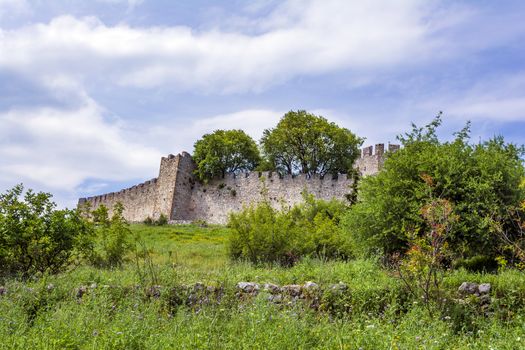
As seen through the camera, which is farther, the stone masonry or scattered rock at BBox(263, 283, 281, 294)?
the stone masonry

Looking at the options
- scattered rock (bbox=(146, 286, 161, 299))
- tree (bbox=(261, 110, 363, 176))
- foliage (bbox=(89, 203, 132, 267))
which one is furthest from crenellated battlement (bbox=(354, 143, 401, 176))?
scattered rock (bbox=(146, 286, 161, 299))

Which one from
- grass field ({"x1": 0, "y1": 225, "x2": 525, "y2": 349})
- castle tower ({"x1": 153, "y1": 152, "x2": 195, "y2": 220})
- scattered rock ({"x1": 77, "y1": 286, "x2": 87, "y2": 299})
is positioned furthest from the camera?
castle tower ({"x1": 153, "y1": 152, "x2": 195, "y2": 220})

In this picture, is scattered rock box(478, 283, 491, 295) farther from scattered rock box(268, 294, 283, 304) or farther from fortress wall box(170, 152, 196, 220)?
fortress wall box(170, 152, 196, 220)

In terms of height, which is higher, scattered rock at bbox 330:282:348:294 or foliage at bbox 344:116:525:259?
foliage at bbox 344:116:525:259

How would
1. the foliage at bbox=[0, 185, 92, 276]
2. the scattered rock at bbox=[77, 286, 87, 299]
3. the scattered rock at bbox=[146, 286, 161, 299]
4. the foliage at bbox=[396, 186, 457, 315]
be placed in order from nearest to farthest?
the foliage at bbox=[396, 186, 457, 315] → the scattered rock at bbox=[146, 286, 161, 299] → the scattered rock at bbox=[77, 286, 87, 299] → the foliage at bbox=[0, 185, 92, 276]

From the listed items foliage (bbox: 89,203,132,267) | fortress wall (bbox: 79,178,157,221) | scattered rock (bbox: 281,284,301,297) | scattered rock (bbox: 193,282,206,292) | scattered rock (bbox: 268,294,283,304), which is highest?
fortress wall (bbox: 79,178,157,221)

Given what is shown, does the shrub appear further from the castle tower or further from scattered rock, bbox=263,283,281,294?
scattered rock, bbox=263,283,281,294

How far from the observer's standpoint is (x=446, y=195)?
14.8 metres

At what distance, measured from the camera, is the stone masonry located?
125ft

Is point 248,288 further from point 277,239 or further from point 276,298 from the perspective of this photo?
point 277,239

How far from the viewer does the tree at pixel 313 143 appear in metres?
43.3

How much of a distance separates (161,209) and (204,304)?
33.8 metres

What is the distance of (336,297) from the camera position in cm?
986

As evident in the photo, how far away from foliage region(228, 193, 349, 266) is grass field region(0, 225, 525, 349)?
4145 millimetres
